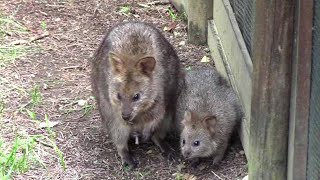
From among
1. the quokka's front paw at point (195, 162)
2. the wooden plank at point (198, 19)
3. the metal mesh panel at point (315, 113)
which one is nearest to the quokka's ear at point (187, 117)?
the quokka's front paw at point (195, 162)

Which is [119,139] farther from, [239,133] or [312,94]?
[312,94]

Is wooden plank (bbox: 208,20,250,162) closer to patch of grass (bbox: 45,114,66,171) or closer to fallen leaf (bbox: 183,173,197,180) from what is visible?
fallen leaf (bbox: 183,173,197,180)

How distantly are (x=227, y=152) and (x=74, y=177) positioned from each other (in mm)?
1131

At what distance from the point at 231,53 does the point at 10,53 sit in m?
2.27

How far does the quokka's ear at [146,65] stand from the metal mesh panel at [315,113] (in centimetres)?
144

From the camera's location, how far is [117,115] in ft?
18.4

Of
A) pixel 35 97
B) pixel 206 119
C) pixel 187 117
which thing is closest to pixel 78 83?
pixel 35 97

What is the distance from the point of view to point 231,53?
19.7 ft

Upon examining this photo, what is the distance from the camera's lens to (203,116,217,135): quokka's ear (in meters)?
5.48

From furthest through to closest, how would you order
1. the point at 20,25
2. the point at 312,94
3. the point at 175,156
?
the point at 20,25 → the point at 175,156 → the point at 312,94

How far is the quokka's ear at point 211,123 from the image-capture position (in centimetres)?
548

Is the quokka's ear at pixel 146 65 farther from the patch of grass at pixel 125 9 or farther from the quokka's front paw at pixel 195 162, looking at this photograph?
the patch of grass at pixel 125 9

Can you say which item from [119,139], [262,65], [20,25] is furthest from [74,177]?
[20,25]

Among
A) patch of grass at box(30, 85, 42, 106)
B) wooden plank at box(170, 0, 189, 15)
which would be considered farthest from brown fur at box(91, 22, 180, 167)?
wooden plank at box(170, 0, 189, 15)
